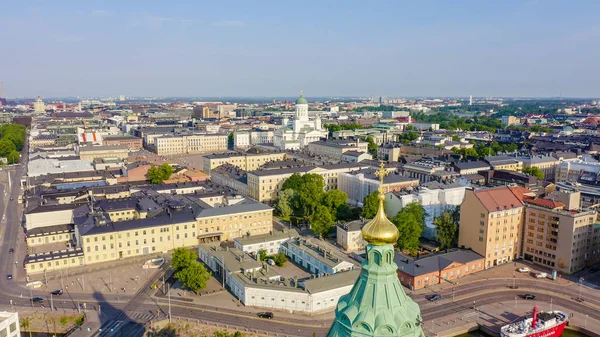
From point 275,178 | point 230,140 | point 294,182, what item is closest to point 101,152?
point 230,140

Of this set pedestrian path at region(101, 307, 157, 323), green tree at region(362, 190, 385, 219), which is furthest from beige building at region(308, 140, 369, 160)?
pedestrian path at region(101, 307, 157, 323)

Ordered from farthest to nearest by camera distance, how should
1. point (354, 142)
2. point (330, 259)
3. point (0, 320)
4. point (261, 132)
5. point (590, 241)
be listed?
point (261, 132)
point (354, 142)
point (590, 241)
point (330, 259)
point (0, 320)

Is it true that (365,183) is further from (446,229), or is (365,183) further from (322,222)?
(446,229)

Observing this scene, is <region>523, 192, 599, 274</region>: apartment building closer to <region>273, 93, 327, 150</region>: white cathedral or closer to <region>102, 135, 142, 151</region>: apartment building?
<region>273, 93, 327, 150</region>: white cathedral

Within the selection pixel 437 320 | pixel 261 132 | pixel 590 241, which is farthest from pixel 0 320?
pixel 261 132

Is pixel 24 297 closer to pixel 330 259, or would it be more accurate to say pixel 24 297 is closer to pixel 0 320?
pixel 0 320
